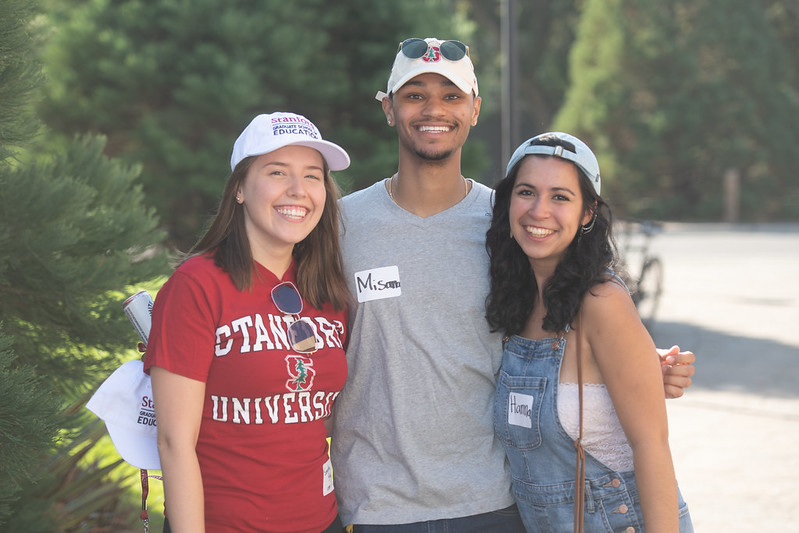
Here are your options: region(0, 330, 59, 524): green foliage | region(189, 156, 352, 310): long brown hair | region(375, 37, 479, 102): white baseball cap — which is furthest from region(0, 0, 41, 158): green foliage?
region(375, 37, 479, 102): white baseball cap

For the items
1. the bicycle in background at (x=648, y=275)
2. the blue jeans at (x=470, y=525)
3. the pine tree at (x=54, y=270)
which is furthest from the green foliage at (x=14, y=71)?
the bicycle in background at (x=648, y=275)

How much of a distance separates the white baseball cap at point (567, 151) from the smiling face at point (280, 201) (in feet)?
2.18

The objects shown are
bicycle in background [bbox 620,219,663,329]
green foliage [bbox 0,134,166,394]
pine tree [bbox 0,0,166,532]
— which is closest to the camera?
pine tree [bbox 0,0,166,532]

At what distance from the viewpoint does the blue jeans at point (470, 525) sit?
274cm

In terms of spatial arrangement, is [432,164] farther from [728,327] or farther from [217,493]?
[728,327]

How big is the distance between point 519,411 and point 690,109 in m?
26.1

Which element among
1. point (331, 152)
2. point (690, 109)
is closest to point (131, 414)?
point (331, 152)

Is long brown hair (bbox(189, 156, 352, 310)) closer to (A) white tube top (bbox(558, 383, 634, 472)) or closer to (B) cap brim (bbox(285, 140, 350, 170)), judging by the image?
(B) cap brim (bbox(285, 140, 350, 170))

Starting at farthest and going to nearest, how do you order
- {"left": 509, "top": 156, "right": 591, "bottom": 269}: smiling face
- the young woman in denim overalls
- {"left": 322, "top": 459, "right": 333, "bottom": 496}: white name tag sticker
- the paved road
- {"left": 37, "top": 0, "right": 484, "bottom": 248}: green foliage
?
{"left": 37, "top": 0, "right": 484, "bottom": 248}: green foliage, the paved road, {"left": 509, "top": 156, "right": 591, "bottom": 269}: smiling face, {"left": 322, "top": 459, "right": 333, "bottom": 496}: white name tag sticker, the young woman in denim overalls

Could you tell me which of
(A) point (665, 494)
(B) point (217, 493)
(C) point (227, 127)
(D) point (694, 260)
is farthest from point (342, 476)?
(D) point (694, 260)

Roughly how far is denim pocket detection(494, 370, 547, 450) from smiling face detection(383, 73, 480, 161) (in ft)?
2.61

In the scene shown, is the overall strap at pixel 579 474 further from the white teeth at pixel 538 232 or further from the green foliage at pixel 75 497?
the green foliage at pixel 75 497

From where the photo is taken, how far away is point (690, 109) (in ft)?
88.3

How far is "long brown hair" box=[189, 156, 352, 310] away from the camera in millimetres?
2520
